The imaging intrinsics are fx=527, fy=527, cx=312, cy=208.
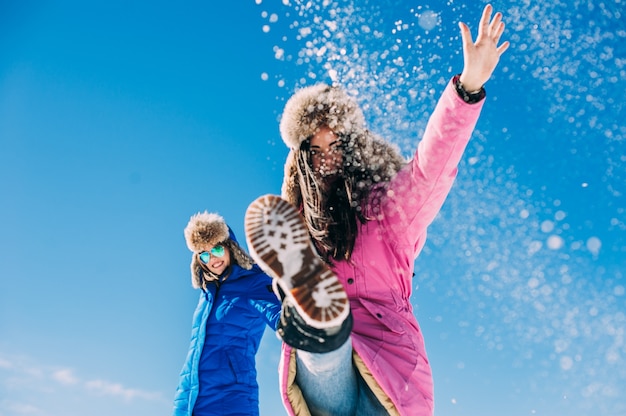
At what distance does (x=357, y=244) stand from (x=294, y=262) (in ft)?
2.47

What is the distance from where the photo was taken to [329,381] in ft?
8.48

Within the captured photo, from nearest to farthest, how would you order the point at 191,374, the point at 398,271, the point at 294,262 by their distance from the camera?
the point at 294,262 → the point at 398,271 → the point at 191,374

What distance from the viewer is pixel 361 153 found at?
332 centimetres

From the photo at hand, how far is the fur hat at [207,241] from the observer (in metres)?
5.88

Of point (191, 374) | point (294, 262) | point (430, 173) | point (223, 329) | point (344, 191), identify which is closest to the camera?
point (294, 262)

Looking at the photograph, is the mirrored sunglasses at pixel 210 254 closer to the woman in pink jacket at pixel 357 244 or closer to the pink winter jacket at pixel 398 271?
the woman in pink jacket at pixel 357 244

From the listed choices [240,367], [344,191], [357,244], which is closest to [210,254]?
[240,367]

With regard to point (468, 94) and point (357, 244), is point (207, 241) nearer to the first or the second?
point (357, 244)

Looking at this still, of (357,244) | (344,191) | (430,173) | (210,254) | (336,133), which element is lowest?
(357,244)

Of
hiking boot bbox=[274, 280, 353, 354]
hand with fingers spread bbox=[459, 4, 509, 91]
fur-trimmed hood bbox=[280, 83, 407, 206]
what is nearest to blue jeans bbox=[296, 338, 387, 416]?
hiking boot bbox=[274, 280, 353, 354]

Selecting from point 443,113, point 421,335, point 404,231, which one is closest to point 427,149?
point 443,113

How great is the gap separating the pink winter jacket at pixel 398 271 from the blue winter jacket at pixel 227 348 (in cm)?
235

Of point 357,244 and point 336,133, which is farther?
point 336,133

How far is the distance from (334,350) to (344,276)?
0.69 metres
